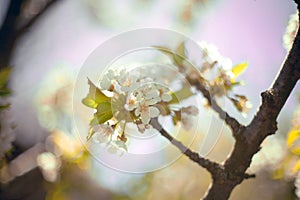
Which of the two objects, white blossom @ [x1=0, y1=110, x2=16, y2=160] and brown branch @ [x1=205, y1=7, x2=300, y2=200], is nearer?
brown branch @ [x1=205, y1=7, x2=300, y2=200]

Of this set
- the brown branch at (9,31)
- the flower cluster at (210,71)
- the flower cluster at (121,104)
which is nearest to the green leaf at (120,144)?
the flower cluster at (121,104)

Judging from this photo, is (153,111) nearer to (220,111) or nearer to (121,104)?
(121,104)

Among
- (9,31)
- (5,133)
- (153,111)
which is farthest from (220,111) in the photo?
(9,31)

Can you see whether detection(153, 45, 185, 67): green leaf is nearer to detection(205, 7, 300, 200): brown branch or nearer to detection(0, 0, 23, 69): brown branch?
detection(205, 7, 300, 200): brown branch

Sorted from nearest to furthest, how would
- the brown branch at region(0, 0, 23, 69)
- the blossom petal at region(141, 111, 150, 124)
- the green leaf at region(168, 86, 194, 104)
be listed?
the blossom petal at region(141, 111, 150, 124), the green leaf at region(168, 86, 194, 104), the brown branch at region(0, 0, 23, 69)

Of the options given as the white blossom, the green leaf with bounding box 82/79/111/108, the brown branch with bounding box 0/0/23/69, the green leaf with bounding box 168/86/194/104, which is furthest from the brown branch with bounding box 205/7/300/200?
the brown branch with bounding box 0/0/23/69
